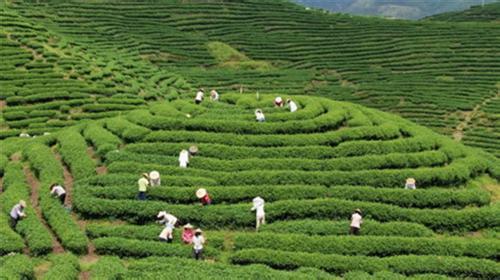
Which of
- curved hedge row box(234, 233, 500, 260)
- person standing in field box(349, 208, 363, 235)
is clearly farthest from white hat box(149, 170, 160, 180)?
person standing in field box(349, 208, 363, 235)

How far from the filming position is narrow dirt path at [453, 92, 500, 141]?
54328 millimetres

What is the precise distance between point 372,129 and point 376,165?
3.15 meters

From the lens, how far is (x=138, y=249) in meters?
21.0

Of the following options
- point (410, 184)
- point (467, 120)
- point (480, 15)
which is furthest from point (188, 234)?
point (480, 15)

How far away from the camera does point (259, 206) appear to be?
2298 cm

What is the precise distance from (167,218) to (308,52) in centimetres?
6198

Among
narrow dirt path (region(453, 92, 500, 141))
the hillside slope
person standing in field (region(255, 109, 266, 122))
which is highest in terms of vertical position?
person standing in field (region(255, 109, 266, 122))

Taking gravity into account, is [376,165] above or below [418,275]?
above

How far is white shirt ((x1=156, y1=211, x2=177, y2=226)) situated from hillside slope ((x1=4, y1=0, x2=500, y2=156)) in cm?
3182

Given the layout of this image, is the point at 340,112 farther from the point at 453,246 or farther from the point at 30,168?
the point at 30,168

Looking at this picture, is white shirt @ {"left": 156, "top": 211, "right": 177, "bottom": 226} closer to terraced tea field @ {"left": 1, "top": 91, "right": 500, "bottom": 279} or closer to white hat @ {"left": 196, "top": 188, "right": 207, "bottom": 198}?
terraced tea field @ {"left": 1, "top": 91, "right": 500, "bottom": 279}

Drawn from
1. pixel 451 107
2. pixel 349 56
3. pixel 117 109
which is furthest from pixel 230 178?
pixel 349 56

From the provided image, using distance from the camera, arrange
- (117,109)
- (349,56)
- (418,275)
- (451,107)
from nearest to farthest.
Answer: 1. (418,275)
2. (117,109)
3. (451,107)
4. (349,56)

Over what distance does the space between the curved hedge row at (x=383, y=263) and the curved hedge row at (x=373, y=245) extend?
1.66 feet
